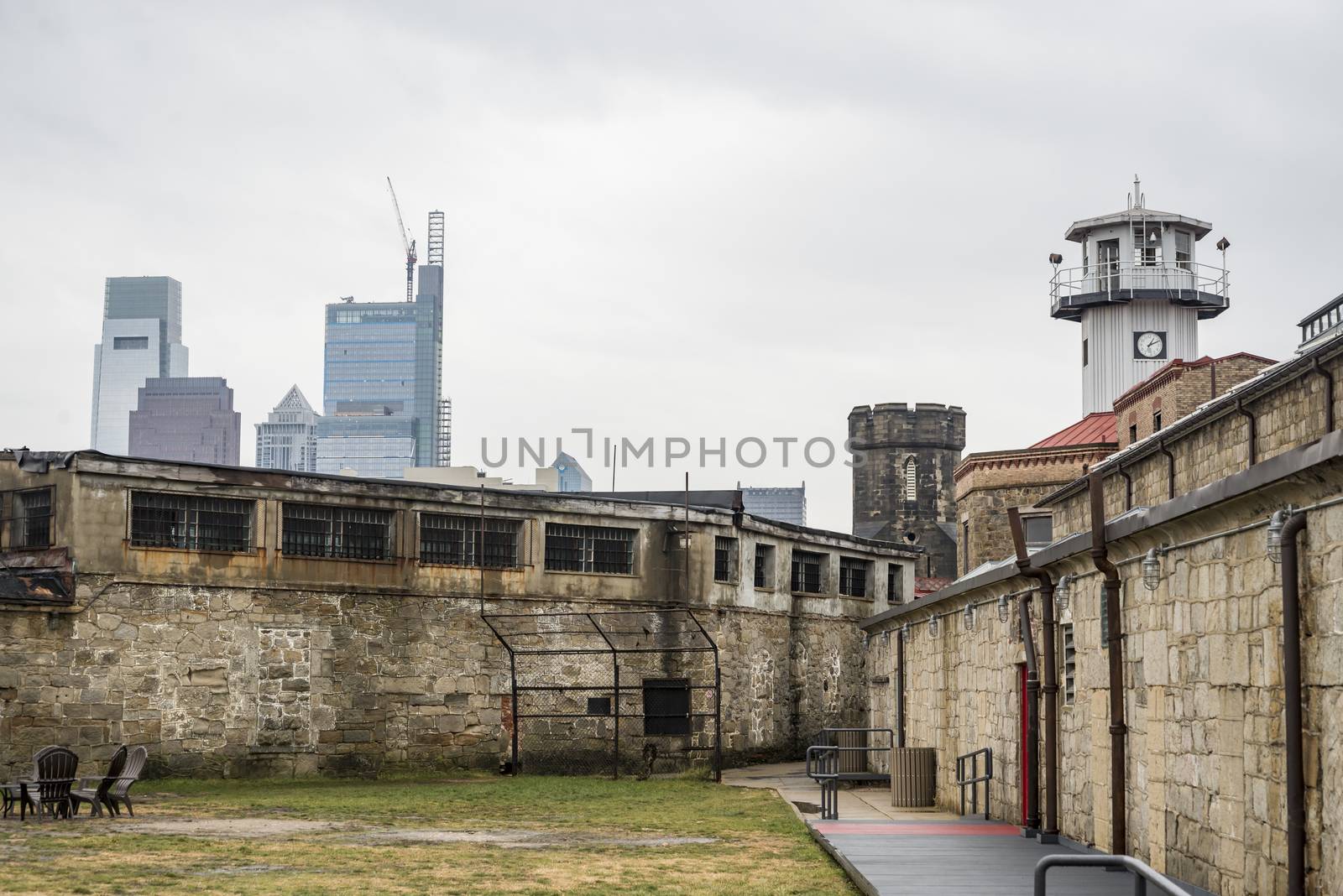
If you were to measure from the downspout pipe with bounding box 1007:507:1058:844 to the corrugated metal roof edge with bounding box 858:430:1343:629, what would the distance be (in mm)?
184

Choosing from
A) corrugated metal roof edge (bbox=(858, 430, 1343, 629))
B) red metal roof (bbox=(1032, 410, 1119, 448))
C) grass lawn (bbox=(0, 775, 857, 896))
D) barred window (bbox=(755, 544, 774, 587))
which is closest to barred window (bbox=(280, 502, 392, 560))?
grass lawn (bbox=(0, 775, 857, 896))

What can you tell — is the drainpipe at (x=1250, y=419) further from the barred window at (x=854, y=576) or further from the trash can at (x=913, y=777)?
the barred window at (x=854, y=576)

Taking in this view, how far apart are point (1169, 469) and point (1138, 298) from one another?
3062cm

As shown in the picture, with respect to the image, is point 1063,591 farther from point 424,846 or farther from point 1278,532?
point 424,846

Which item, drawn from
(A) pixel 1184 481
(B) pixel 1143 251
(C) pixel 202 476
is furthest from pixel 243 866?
(B) pixel 1143 251

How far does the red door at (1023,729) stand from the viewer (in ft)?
53.2

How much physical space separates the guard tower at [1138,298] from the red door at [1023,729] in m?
40.4

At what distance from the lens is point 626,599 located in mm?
31016

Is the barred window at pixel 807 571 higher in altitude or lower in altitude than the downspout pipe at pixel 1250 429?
lower

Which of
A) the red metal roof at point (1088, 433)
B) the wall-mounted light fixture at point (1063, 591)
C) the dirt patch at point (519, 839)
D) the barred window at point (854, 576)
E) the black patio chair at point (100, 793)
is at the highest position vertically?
the red metal roof at point (1088, 433)

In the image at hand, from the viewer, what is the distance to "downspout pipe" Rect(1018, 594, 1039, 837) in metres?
15.6

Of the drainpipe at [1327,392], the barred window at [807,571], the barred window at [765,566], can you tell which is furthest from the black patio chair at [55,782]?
the barred window at [807,571]

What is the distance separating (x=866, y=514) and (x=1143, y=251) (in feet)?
69.7

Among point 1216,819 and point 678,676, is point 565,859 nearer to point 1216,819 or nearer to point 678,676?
point 1216,819
